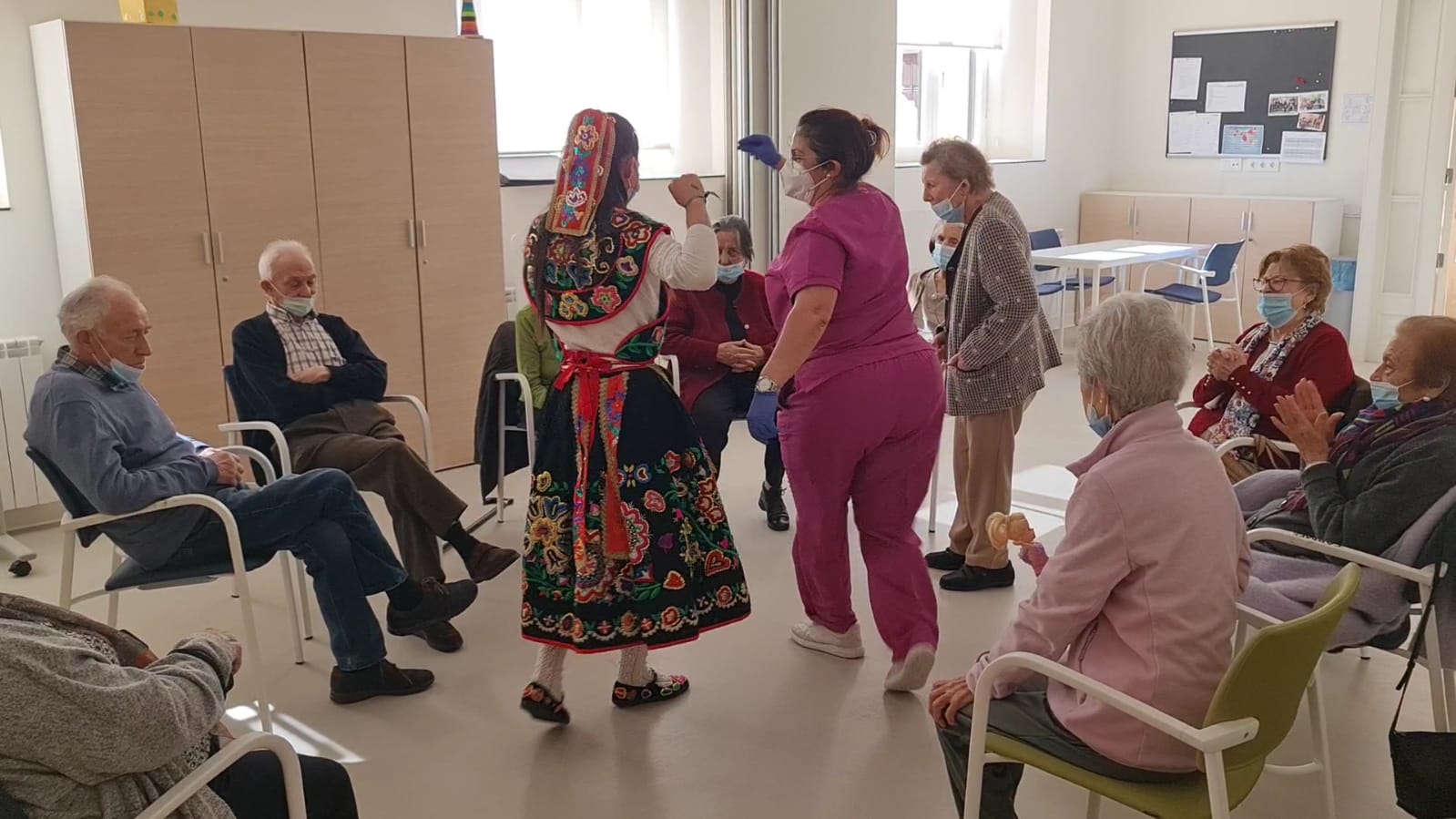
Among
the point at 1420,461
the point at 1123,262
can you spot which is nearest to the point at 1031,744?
the point at 1420,461

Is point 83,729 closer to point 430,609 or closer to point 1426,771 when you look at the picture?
point 430,609

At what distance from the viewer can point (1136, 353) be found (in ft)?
6.50

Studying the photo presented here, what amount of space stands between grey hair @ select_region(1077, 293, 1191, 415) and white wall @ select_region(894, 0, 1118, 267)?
665 cm

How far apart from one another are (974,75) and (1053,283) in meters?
1.98

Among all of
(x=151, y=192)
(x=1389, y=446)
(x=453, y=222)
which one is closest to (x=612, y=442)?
(x=1389, y=446)

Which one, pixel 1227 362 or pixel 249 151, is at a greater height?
pixel 249 151

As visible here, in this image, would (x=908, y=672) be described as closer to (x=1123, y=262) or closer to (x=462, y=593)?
(x=462, y=593)

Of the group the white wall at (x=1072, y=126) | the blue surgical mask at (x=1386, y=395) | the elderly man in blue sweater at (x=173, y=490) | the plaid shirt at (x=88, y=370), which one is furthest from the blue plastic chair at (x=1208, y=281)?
the plaid shirt at (x=88, y=370)

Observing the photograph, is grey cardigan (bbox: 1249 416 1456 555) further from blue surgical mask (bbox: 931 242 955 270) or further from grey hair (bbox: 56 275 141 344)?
grey hair (bbox: 56 275 141 344)

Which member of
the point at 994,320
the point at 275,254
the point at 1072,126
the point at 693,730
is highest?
the point at 1072,126

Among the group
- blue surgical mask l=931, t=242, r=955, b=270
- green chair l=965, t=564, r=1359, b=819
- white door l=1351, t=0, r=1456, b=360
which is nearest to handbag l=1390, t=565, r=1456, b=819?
green chair l=965, t=564, r=1359, b=819

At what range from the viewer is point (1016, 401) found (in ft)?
12.2

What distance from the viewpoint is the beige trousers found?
376 cm

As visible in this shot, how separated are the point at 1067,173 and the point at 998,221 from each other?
590 cm
